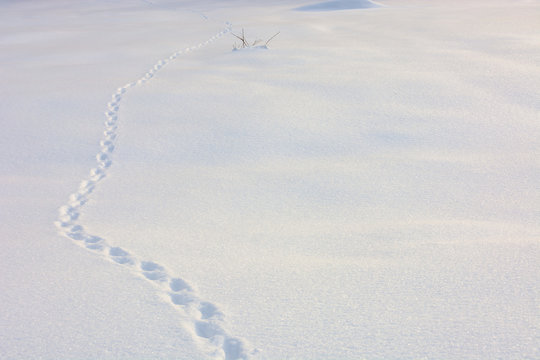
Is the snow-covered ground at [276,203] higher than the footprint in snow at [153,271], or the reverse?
the snow-covered ground at [276,203]

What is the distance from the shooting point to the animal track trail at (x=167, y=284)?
4.73 feet

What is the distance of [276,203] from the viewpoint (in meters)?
2.43

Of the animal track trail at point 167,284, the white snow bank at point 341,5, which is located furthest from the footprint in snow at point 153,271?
the white snow bank at point 341,5

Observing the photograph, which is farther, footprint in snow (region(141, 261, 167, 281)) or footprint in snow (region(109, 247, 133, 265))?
footprint in snow (region(109, 247, 133, 265))

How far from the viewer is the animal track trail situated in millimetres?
1441

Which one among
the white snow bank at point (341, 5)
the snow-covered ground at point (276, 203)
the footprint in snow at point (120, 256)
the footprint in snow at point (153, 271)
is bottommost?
the footprint in snow at point (120, 256)

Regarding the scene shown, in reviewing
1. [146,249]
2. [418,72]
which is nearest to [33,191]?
[146,249]

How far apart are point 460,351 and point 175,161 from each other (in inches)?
75.5

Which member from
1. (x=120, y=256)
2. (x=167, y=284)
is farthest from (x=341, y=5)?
(x=167, y=284)

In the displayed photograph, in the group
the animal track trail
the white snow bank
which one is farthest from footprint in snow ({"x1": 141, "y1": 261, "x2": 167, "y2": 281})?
the white snow bank

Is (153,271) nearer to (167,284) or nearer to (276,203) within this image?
(167,284)

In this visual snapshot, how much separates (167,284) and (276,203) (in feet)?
2.55

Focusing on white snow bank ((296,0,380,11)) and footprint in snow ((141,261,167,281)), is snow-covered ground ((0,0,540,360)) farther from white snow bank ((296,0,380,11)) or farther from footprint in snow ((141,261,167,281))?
white snow bank ((296,0,380,11))

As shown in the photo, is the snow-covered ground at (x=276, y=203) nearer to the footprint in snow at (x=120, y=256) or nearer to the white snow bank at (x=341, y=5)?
the footprint in snow at (x=120, y=256)
